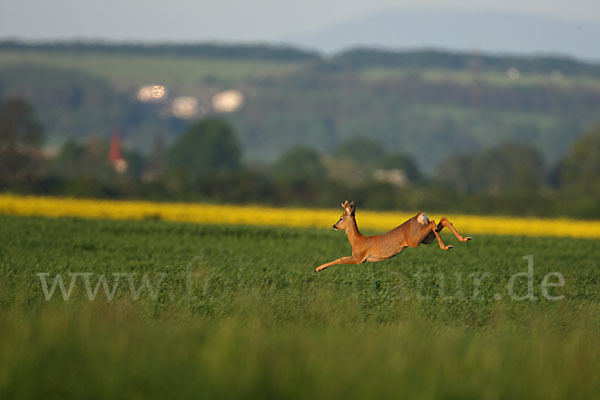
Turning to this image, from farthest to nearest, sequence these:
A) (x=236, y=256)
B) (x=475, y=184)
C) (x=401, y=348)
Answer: (x=475, y=184) < (x=236, y=256) < (x=401, y=348)

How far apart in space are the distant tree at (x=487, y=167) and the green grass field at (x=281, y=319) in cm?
10371

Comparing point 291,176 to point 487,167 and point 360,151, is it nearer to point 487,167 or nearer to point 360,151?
point 487,167

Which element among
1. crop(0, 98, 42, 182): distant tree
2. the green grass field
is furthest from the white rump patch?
crop(0, 98, 42, 182): distant tree

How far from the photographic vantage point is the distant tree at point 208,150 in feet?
405

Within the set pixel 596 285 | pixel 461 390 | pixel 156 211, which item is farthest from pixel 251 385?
pixel 156 211

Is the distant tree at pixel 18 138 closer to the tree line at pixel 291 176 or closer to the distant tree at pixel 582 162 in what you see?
the tree line at pixel 291 176

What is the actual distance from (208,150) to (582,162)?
1922 inches

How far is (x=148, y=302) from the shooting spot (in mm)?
16453

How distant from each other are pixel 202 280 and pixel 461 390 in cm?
1040

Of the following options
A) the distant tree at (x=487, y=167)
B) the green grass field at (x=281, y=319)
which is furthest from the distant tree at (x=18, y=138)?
the distant tree at (x=487, y=167)

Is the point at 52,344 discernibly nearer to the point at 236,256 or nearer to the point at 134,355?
the point at 134,355

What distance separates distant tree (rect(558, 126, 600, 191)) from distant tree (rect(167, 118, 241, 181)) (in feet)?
142

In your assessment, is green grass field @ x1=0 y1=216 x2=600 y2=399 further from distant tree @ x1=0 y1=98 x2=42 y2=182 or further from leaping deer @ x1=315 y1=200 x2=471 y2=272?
distant tree @ x1=0 y1=98 x2=42 y2=182

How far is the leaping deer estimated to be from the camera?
13961mm
